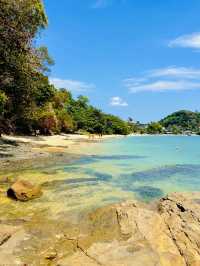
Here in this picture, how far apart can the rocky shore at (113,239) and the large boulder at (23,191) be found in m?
3.00

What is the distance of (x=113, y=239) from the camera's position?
332 inches

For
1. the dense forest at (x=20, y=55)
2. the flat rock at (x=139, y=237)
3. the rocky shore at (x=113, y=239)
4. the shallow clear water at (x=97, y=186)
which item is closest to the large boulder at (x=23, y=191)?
the shallow clear water at (x=97, y=186)

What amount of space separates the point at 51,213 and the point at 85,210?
53.4 inches

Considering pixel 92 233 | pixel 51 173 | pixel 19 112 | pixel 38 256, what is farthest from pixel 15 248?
pixel 19 112

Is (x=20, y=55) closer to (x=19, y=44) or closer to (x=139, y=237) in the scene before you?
(x=19, y=44)

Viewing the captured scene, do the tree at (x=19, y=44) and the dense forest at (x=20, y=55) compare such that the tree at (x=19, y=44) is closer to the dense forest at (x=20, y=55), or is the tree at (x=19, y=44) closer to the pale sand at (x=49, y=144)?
the dense forest at (x=20, y=55)

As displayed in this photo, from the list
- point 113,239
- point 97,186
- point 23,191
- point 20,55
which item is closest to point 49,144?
point 20,55

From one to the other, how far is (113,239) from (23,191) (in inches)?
241

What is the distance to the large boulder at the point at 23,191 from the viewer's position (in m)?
13.2

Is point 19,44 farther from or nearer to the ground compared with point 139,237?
farther from the ground

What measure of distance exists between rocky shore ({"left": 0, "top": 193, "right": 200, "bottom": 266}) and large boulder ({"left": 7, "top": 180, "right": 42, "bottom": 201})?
300cm

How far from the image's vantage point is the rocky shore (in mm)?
7148

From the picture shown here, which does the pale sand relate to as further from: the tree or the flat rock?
the flat rock

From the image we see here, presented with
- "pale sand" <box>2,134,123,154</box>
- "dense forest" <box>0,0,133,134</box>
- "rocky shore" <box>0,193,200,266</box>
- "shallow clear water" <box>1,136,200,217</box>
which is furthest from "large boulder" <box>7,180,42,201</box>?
"pale sand" <box>2,134,123,154</box>
